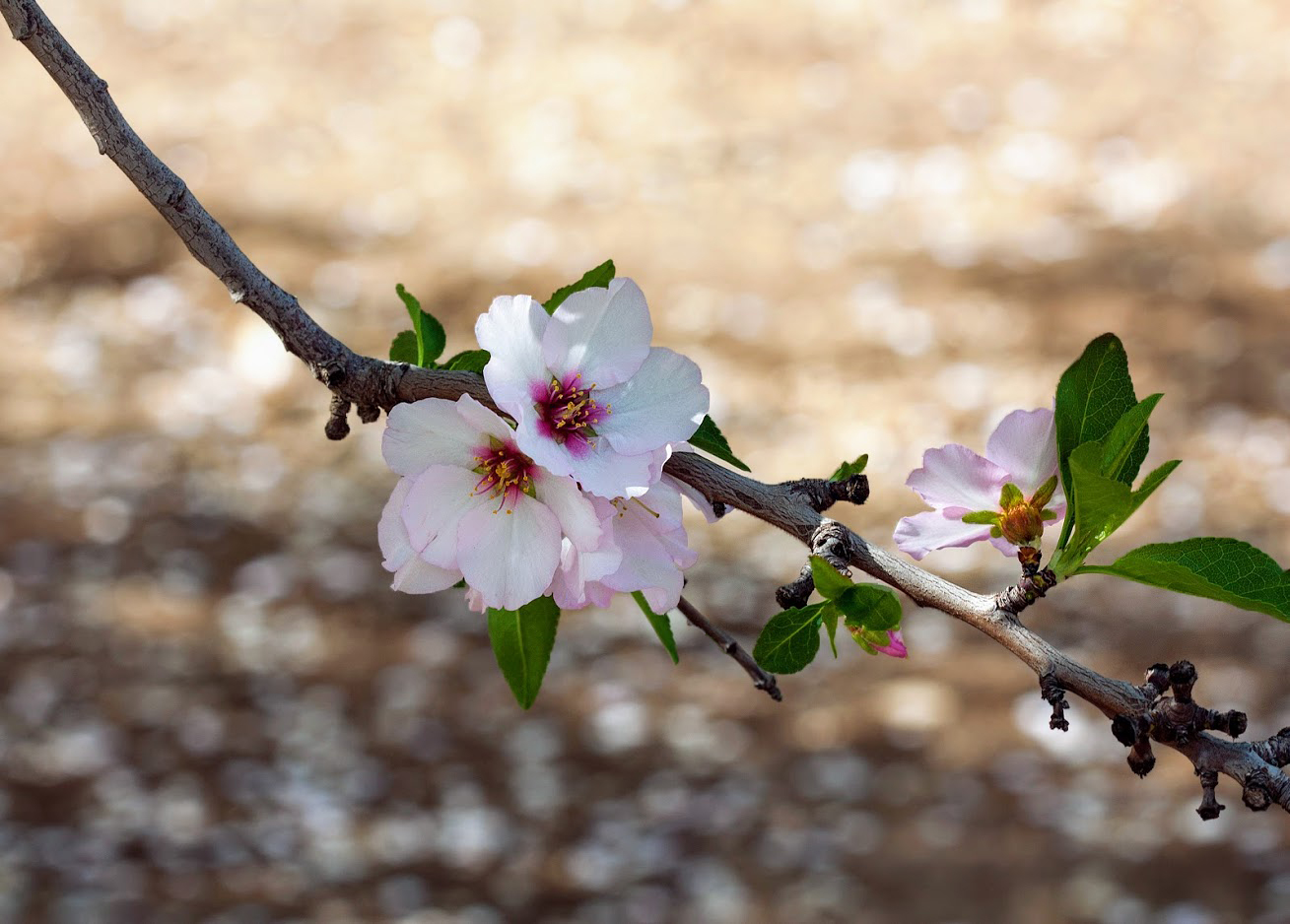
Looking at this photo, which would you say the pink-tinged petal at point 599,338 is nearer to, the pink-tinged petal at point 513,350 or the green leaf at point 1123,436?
the pink-tinged petal at point 513,350

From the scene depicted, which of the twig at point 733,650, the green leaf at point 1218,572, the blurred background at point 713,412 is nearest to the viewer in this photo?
the green leaf at point 1218,572

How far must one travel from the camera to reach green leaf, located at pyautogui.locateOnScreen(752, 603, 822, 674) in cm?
51

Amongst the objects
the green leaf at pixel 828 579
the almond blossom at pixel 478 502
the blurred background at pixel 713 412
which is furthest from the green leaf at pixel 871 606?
the blurred background at pixel 713 412

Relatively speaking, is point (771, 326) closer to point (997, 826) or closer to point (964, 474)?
point (997, 826)

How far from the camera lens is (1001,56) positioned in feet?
13.2

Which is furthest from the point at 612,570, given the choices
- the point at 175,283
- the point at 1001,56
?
the point at 1001,56

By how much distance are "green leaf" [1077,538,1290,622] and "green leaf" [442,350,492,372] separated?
28 cm

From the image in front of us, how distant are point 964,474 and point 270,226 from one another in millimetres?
3449

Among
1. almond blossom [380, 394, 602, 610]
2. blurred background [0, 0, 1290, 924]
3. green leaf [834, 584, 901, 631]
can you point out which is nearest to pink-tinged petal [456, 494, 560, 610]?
almond blossom [380, 394, 602, 610]

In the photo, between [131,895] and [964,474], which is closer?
[964,474]

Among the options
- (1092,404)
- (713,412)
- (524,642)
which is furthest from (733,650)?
(713,412)

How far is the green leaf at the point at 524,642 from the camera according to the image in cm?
58

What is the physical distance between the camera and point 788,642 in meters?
0.52

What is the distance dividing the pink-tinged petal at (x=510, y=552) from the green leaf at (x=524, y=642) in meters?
0.08
